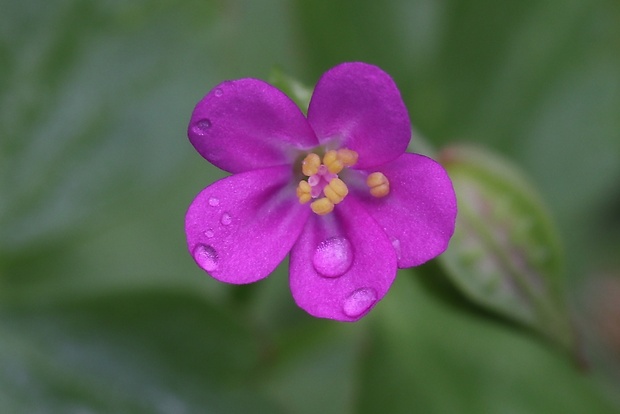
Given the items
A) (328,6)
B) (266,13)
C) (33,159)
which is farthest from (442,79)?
(33,159)

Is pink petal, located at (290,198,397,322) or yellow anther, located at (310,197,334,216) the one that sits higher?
yellow anther, located at (310,197,334,216)

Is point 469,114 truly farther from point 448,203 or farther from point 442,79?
point 448,203

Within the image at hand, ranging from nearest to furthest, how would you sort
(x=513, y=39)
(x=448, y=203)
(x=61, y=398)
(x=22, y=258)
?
(x=448, y=203) → (x=61, y=398) → (x=22, y=258) → (x=513, y=39)

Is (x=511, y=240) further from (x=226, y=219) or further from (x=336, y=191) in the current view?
(x=226, y=219)

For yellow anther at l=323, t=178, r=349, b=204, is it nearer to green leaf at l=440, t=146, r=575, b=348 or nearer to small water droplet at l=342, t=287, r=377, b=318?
small water droplet at l=342, t=287, r=377, b=318

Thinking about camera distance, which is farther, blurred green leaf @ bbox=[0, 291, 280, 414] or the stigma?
blurred green leaf @ bbox=[0, 291, 280, 414]

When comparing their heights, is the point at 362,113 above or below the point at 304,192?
above

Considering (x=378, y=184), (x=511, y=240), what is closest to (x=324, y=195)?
(x=378, y=184)

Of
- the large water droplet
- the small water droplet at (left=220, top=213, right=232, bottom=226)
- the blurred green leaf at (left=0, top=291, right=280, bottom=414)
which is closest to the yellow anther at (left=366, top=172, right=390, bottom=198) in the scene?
the large water droplet
